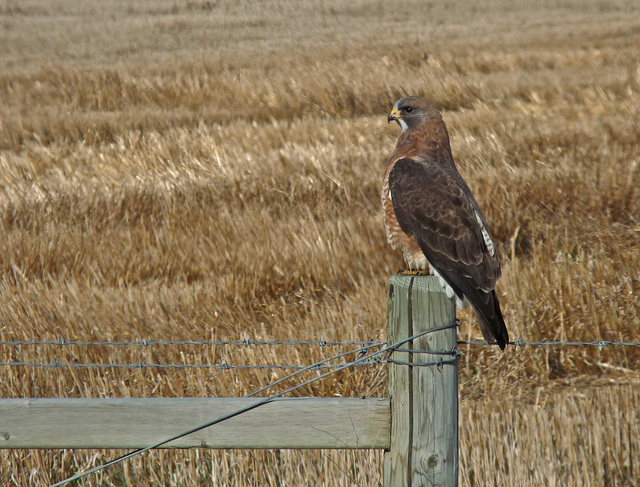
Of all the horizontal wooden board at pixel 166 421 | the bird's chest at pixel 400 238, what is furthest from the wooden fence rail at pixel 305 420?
the bird's chest at pixel 400 238

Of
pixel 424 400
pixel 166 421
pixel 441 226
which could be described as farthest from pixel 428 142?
pixel 166 421

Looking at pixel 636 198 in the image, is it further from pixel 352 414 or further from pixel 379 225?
pixel 352 414

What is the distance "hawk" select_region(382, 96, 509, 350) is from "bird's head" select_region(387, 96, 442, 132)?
7 centimetres

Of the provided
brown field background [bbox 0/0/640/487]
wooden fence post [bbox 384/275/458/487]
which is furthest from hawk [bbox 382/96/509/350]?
brown field background [bbox 0/0/640/487]

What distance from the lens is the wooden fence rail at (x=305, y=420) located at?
2109mm

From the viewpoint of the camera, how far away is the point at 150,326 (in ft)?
15.3

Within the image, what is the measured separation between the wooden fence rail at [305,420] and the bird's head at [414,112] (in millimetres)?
1979

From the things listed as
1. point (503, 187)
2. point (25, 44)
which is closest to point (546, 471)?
point (503, 187)

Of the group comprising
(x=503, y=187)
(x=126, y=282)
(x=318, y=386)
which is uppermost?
(x=503, y=187)

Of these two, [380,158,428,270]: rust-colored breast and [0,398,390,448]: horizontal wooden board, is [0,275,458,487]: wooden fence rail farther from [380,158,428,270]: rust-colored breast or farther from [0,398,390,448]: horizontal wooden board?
[380,158,428,270]: rust-colored breast

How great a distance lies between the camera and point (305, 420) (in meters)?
2.11

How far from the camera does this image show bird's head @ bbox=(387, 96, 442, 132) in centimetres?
395

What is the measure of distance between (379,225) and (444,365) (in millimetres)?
4020

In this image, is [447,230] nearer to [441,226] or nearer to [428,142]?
[441,226]
